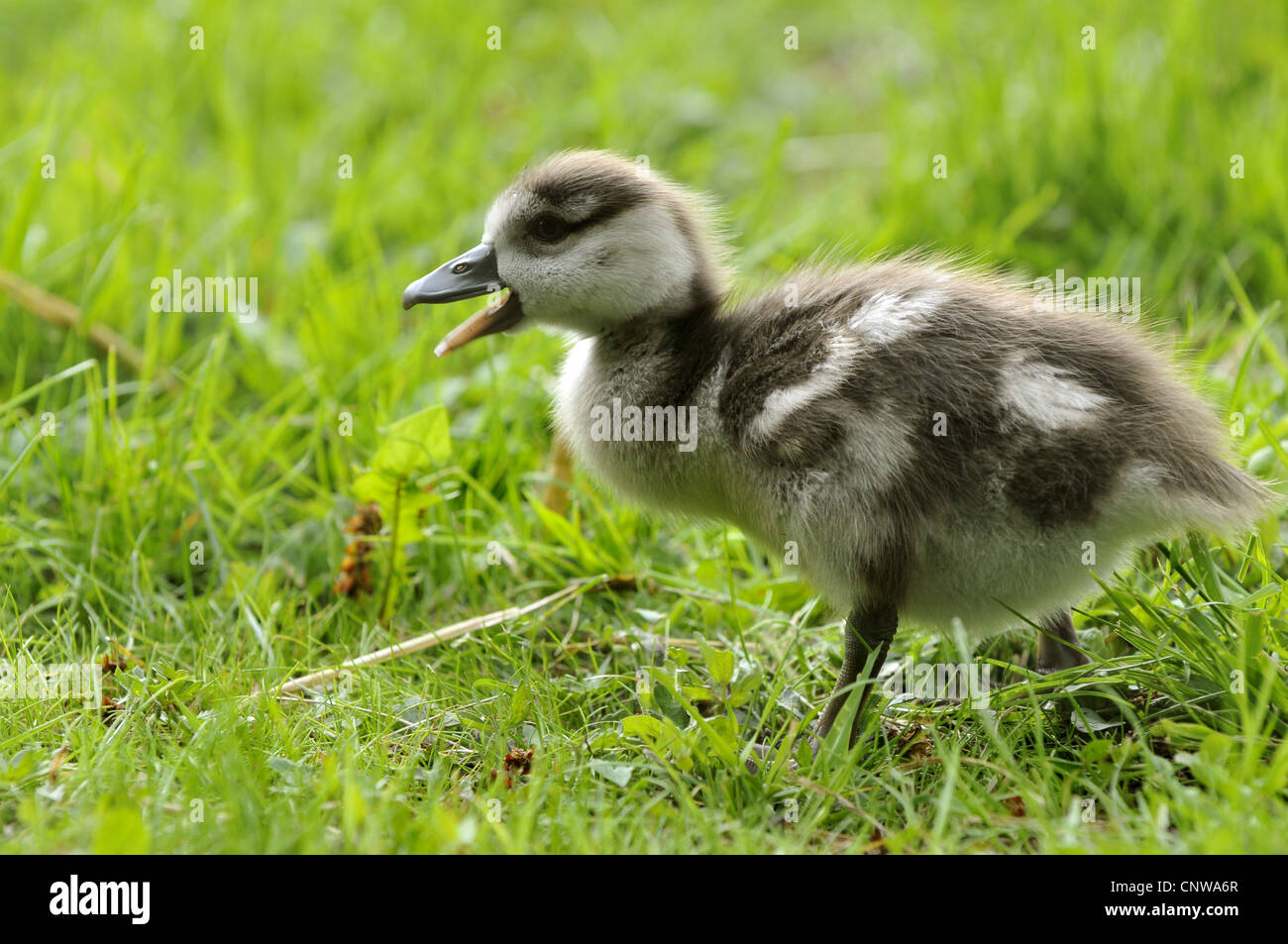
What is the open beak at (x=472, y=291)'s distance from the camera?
3367 mm

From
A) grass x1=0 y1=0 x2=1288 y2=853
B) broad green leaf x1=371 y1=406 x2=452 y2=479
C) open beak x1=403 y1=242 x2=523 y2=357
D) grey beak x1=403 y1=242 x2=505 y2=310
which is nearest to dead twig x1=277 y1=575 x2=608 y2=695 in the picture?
grass x1=0 y1=0 x2=1288 y2=853

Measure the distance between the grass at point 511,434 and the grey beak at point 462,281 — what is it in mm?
708

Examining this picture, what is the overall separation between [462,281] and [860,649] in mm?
1348

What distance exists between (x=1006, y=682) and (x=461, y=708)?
4.42ft

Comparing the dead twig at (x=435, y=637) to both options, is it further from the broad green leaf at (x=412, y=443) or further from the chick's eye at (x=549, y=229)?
the chick's eye at (x=549, y=229)

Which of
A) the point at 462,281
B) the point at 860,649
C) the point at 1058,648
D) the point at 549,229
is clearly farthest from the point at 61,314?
the point at 1058,648

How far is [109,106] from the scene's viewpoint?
243 inches

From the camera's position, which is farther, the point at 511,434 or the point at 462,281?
the point at 511,434

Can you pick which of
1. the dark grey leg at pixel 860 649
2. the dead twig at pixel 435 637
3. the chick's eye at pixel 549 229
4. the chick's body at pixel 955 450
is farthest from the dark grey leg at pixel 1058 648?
the chick's eye at pixel 549 229

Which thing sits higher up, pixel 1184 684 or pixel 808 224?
pixel 808 224

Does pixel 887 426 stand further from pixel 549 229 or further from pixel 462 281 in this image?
pixel 462 281

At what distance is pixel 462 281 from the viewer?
338cm
